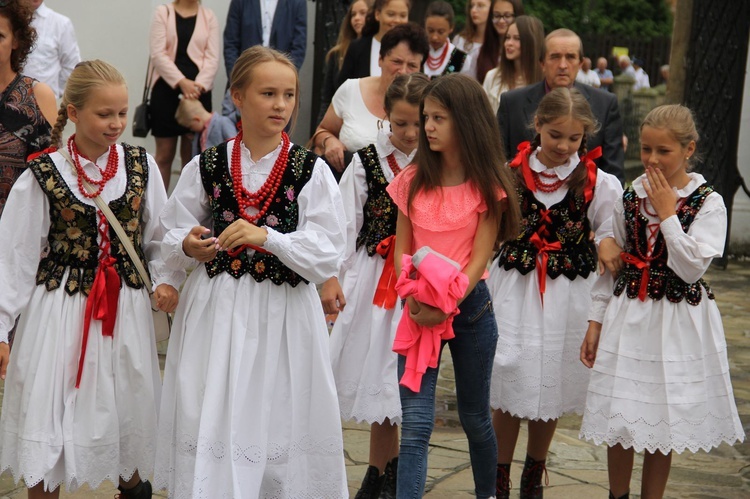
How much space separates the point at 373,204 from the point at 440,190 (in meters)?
0.75

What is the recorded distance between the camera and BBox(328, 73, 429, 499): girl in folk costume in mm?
4934

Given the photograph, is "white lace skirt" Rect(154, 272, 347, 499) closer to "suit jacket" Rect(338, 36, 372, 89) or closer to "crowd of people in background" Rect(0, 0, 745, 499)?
"crowd of people in background" Rect(0, 0, 745, 499)

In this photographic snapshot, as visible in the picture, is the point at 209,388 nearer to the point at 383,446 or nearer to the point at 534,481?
the point at 383,446

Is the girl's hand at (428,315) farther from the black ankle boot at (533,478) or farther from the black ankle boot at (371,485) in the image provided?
the black ankle boot at (533,478)

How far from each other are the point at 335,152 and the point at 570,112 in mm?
1420

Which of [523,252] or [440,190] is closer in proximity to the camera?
[440,190]

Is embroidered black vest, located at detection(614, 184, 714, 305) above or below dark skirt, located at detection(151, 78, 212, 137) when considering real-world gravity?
below

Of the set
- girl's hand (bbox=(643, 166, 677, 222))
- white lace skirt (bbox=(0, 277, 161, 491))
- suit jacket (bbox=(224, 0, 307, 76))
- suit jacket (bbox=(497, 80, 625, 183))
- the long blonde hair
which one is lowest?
white lace skirt (bbox=(0, 277, 161, 491))

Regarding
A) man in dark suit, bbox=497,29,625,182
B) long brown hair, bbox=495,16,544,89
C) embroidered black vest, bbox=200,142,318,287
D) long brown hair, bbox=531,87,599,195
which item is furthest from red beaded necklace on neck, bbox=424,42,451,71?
embroidered black vest, bbox=200,142,318,287

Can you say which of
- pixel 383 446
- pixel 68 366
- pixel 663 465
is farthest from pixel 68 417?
pixel 663 465

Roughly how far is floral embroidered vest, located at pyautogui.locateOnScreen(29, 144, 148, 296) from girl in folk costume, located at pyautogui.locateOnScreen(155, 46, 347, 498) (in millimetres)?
163

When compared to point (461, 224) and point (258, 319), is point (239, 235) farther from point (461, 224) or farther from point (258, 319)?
point (461, 224)

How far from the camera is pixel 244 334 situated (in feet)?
13.6

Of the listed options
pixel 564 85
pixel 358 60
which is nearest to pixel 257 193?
pixel 564 85
